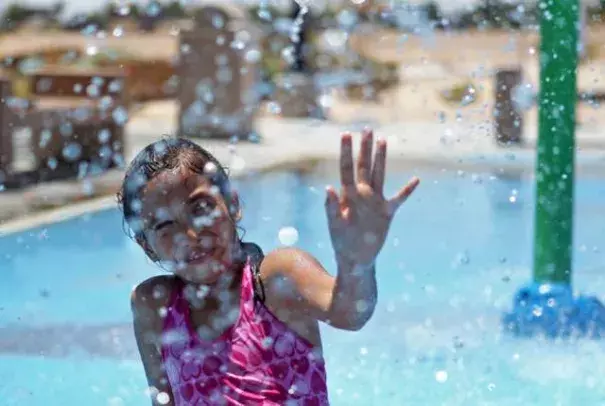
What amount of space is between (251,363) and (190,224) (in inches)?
11.0

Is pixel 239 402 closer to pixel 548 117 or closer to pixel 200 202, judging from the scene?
pixel 200 202

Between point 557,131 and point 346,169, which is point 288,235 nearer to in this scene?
point 557,131

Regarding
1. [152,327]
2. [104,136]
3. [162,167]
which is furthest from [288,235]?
[162,167]

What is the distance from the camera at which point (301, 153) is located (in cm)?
1175

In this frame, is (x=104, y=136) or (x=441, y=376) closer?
(x=441, y=376)

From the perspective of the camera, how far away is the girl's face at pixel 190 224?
2.48m

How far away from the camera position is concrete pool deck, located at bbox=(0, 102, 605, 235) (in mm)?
8325

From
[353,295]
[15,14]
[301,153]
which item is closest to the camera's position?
[353,295]

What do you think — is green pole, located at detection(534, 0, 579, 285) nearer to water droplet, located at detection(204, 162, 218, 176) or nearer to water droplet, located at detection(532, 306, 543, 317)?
water droplet, located at detection(532, 306, 543, 317)

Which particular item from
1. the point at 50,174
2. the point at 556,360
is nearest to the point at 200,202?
the point at 556,360

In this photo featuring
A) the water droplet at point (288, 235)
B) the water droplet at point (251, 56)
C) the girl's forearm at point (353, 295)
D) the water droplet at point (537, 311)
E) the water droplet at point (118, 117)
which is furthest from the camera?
the water droplet at point (251, 56)

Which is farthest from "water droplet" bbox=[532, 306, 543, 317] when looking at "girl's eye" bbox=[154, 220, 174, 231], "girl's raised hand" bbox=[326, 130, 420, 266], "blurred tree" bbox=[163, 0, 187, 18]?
"blurred tree" bbox=[163, 0, 187, 18]

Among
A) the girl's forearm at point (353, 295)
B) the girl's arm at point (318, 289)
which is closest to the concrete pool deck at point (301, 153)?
the girl's arm at point (318, 289)

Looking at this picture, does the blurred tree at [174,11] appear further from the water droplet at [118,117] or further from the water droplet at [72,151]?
the water droplet at [72,151]
